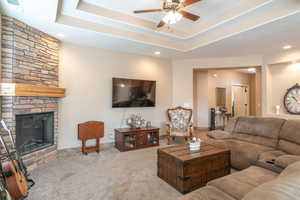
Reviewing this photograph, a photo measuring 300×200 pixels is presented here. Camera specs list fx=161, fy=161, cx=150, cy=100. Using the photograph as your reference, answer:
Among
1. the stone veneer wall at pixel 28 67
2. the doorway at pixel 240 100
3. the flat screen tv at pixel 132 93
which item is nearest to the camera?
the stone veneer wall at pixel 28 67

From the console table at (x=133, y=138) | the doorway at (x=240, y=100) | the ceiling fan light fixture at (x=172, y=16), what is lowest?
the console table at (x=133, y=138)

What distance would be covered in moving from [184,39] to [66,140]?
3764mm

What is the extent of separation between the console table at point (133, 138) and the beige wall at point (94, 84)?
18.8 inches

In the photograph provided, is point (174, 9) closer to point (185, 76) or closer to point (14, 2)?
point (14, 2)

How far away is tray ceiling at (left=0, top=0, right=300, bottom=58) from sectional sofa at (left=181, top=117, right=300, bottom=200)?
1761 mm

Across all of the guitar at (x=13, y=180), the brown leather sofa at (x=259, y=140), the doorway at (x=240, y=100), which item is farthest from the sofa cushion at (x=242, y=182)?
the doorway at (x=240, y=100)

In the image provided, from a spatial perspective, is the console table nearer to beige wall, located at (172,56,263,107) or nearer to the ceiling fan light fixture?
beige wall, located at (172,56,263,107)

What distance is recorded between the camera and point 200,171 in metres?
2.26

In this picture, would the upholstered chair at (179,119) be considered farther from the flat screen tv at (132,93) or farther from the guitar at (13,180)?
the guitar at (13,180)

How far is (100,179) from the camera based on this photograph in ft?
8.41

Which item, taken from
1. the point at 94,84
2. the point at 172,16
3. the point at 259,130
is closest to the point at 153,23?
the point at 172,16

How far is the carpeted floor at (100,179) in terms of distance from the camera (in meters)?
2.14

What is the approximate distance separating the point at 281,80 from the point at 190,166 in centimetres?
428

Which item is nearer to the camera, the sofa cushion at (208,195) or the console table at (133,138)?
the sofa cushion at (208,195)
